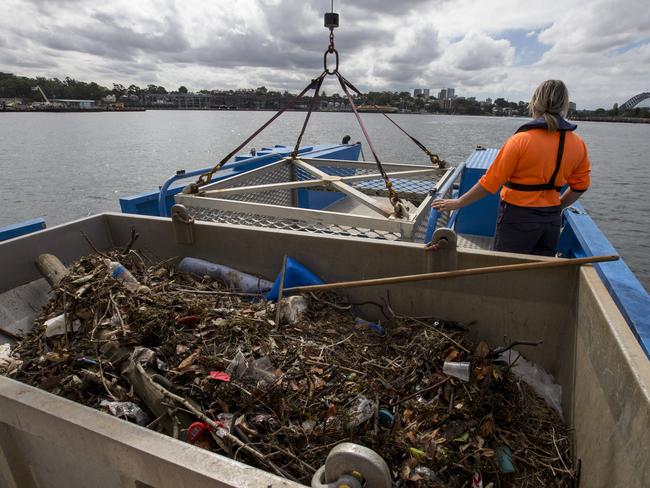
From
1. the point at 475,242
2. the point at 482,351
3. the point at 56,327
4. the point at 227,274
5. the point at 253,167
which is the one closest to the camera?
the point at 482,351

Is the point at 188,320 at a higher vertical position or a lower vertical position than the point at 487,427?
higher

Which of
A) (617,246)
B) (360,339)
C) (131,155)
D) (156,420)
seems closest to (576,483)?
(360,339)

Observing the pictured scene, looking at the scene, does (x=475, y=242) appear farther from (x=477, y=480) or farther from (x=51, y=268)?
(x=51, y=268)

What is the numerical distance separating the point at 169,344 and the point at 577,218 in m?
3.68

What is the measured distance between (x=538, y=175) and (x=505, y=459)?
74.1 inches

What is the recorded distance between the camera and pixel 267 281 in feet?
10.4

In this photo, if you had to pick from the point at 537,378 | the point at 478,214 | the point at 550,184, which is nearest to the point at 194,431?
the point at 537,378

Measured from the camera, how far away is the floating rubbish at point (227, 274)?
314 cm

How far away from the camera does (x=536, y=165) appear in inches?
110

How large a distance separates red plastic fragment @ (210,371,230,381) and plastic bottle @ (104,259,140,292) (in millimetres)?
1037

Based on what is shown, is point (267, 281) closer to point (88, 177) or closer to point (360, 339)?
point (360, 339)

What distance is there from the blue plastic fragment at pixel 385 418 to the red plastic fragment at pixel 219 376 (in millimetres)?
828

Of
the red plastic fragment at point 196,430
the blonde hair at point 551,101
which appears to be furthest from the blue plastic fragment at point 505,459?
the blonde hair at point 551,101

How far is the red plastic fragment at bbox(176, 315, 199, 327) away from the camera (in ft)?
8.50
